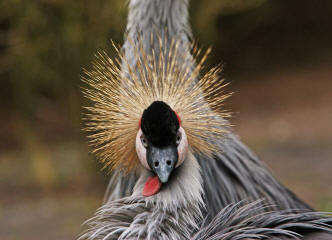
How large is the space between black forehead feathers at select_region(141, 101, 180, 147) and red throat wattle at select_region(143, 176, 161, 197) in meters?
0.15

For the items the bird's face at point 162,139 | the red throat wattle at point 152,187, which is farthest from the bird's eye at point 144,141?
the red throat wattle at point 152,187

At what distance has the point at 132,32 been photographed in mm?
2111

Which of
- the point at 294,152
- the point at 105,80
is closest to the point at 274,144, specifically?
the point at 294,152

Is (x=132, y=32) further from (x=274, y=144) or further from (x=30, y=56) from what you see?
(x=274, y=144)

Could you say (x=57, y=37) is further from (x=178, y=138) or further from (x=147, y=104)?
(x=178, y=138)

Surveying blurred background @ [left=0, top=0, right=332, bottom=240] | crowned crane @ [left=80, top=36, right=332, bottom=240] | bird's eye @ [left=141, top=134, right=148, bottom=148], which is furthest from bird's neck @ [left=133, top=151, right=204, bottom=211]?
blurred background @ [left=0, top=0, right=332, bottom=240]

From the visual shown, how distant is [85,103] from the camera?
390 centimetres

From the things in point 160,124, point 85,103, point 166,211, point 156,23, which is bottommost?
point 166,211

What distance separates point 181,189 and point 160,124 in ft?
0.71

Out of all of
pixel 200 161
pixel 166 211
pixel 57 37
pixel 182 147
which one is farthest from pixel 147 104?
pixel 57 37

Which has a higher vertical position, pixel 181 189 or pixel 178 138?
pixel 178 138

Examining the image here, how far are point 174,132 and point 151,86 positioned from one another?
23 centimetres

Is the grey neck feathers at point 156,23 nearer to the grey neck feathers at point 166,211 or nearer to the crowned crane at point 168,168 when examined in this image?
the crowned crane at point 168,168

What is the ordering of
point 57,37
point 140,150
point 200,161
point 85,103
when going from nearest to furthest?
point 140,150 → point 200,161 → point 85,103 → point 57,37
